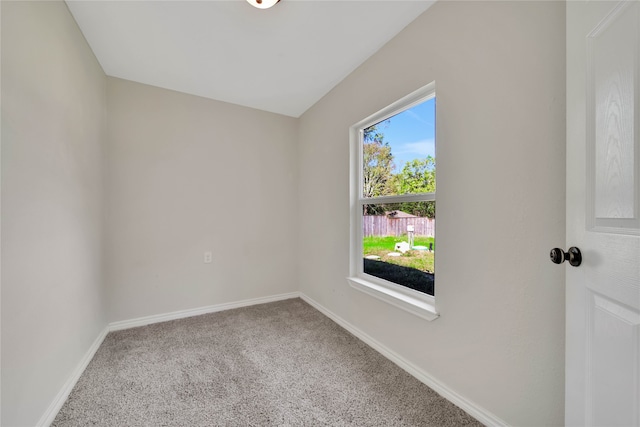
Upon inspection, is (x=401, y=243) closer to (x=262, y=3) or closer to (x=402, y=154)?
(x=402, y=154)

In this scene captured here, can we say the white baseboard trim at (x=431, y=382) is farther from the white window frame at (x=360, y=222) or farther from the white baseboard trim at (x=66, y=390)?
the white baseboard trim at (x=66, y=390)

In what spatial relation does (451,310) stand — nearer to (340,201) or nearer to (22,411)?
(340,201)

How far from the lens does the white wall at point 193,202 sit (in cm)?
235

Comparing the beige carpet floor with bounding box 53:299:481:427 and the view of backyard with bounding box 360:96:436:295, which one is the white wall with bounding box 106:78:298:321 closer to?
the beige carpet floor with bounding box 53:299:481:427

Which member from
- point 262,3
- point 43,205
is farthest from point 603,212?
point 43,205

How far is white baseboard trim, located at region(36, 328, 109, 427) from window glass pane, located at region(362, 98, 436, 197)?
7.80 feet

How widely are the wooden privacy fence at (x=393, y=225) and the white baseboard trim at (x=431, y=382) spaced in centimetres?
85

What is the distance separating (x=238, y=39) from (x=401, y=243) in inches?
75.6

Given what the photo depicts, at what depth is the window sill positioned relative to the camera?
153 centimetres

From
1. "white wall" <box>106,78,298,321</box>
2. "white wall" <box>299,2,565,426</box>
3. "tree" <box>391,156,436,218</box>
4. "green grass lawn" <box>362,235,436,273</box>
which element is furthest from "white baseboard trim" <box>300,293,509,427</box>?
"white wall" <box>106,78,298,321</box>

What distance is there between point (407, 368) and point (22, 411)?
1973 millimetres

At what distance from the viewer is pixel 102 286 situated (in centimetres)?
221

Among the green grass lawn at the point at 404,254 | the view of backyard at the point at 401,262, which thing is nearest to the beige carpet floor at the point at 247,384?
the view of backyard at the point at 401,262

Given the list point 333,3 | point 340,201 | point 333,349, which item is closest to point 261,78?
point 333,3
